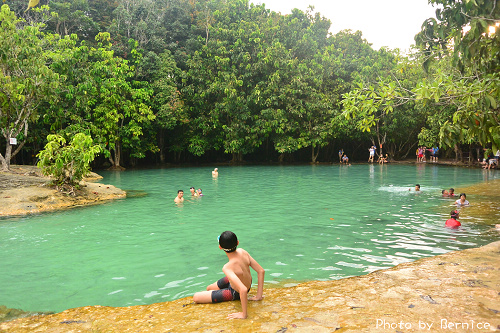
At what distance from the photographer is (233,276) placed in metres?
4.46

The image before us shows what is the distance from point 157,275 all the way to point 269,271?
1.94 meters

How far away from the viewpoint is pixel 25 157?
1262 inches

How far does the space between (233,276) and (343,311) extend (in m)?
1.30

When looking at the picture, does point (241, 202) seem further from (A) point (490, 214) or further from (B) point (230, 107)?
(B) point (230, 107)

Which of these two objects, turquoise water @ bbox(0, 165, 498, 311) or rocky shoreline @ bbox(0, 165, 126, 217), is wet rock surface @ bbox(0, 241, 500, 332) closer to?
turquoise water @ bbox(0, 165, 498, 311)

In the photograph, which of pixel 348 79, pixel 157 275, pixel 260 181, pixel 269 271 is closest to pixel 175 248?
pixel 157 275

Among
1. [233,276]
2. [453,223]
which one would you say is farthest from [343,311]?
[453,223]

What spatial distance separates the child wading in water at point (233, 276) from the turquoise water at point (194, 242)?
100 centimetres

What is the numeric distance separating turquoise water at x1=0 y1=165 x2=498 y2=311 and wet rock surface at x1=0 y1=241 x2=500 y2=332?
0.83 m

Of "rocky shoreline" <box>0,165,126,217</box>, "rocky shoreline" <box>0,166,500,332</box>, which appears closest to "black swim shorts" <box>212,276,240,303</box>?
"rocky shoreline" <box>0,166,500,332</box>

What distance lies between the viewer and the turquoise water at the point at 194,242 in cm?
606

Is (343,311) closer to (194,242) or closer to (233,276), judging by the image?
(233,276)

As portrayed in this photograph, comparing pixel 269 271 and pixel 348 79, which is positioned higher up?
pixel 348 79

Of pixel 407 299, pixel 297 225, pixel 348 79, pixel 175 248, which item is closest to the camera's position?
pixel 407 299
